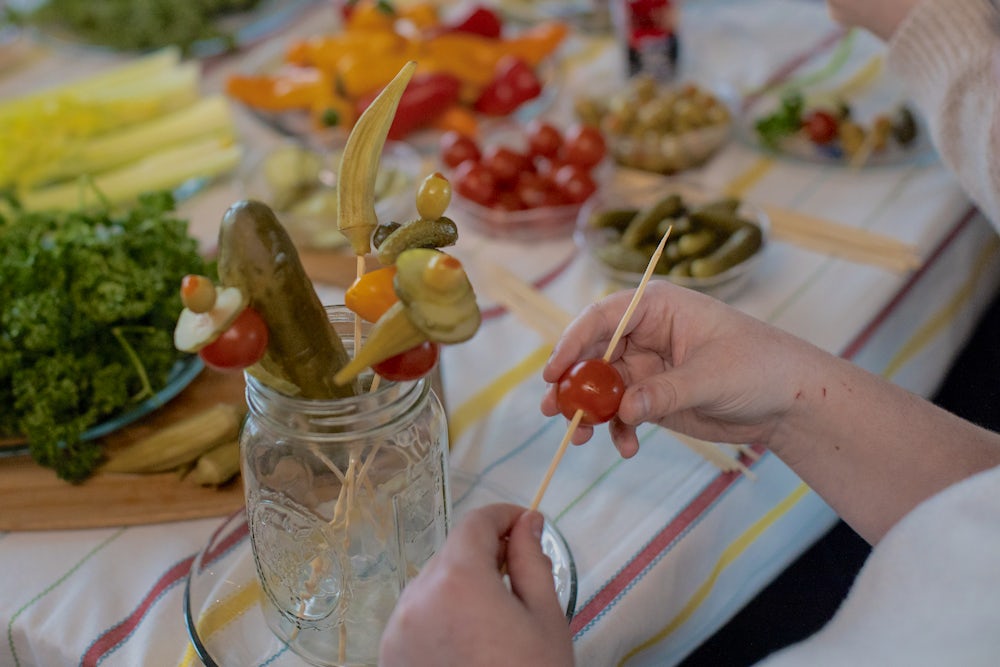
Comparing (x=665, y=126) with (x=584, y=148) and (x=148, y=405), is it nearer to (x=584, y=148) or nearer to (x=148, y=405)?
(x=584, y=148)

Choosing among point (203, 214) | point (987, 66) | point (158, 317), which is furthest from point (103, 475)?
point (987, 66)

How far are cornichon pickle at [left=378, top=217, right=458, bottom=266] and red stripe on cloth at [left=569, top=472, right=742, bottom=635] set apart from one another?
0.37 metres

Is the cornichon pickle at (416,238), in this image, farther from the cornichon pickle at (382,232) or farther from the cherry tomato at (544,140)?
the cherry tomato at (544,140)

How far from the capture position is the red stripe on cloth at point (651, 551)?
0.93 m

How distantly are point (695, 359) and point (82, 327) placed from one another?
69 cm

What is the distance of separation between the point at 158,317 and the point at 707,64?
4.09ft

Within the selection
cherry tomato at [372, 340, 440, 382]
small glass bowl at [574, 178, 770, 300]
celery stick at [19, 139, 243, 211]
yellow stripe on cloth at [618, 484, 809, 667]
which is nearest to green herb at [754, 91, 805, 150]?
small glass bowl at [574, 178, 770, 300]

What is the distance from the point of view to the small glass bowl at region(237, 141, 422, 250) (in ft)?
4.88

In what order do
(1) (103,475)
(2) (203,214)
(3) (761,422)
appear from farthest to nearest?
(2) (203,214), (1) (103,475), (3) (761,422)

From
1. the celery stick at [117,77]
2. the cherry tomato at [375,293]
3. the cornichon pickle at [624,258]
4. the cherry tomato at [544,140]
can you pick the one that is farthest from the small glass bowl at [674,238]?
the celery stick at [117,77]

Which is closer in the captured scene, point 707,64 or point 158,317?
point 158,317

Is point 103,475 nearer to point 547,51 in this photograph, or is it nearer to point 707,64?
point 547,51

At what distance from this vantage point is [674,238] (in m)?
1.41

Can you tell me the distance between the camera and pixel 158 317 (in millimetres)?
1193
